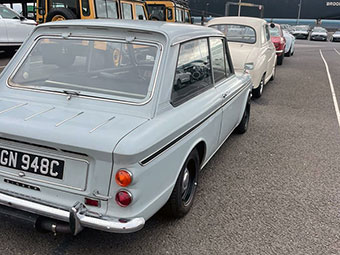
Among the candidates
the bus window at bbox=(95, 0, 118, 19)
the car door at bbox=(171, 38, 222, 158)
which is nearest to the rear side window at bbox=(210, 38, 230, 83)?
the car door at bbox=(171, 38, 222, 158)

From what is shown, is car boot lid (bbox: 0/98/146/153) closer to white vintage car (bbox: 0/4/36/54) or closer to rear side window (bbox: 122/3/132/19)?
white vintage car (bbox: 0/4/36/54)

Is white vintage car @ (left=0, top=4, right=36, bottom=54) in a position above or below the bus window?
below

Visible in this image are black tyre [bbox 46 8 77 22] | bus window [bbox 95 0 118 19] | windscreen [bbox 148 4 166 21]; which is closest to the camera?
black tyre [bbox 46 8 77 22]

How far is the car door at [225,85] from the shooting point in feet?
12.3

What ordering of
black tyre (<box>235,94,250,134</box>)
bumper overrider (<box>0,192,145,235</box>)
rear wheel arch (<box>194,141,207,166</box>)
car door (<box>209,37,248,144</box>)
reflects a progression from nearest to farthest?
bumper overrider (<box>0,192,145,235</box>) < rear wheel arch (<box>194,141,207,166</box>) < car door (<box>209,37,248,144</box>) < black tyre (<box>235,94,250,134</box>)

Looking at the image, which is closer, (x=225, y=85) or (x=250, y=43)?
(x=225, y=85)

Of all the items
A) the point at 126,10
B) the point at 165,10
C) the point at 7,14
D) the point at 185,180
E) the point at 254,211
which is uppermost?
the point at 165,10

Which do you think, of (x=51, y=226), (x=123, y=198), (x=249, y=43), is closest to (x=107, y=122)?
(x=123, y=198)

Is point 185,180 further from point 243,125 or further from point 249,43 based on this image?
point 249,43

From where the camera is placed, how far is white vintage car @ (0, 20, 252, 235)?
7.09 ft

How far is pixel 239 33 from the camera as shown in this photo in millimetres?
7590

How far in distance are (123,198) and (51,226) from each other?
1.74 ft

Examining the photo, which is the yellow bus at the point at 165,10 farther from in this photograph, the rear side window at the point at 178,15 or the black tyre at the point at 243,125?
the black tyre at the point at 243,125

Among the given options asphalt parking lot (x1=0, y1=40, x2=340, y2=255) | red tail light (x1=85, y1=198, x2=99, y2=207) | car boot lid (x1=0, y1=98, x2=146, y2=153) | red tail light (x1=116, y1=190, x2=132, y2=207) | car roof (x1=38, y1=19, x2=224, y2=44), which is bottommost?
asphalt parking lot (x1=0, y1=40, x2=340, y2=255)
